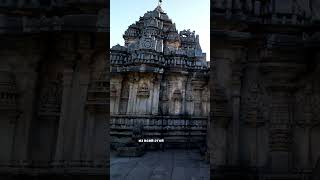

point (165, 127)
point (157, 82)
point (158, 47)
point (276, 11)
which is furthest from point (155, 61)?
point (276, 11)

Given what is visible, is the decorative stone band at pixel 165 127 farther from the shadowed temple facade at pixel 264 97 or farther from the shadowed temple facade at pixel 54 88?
the shadowed temple facade at pixel 264 97

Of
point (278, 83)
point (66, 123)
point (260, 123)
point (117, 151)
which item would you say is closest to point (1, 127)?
point (66, 123)

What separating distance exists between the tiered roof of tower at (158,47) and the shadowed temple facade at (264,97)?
13046 millimetres

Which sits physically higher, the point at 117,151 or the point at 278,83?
the point at 278,83

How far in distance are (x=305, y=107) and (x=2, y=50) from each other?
385cm

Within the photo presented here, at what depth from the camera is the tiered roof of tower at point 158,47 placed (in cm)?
1780

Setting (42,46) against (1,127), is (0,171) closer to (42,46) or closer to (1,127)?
(1,127)

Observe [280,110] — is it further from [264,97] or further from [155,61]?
[155,61]

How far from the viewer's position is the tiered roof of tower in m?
17.8

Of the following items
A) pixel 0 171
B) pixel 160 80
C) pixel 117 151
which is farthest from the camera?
pixel 160 80

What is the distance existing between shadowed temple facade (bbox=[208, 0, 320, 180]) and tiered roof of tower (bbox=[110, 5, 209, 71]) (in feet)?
42.8

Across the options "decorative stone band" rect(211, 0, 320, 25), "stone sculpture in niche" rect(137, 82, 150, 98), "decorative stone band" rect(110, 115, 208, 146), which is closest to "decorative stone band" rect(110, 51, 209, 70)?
"stone sculpture in niche" rect(137, 82, 150, 98)

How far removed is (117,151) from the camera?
11797 mm

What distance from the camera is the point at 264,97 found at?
4.30 m
